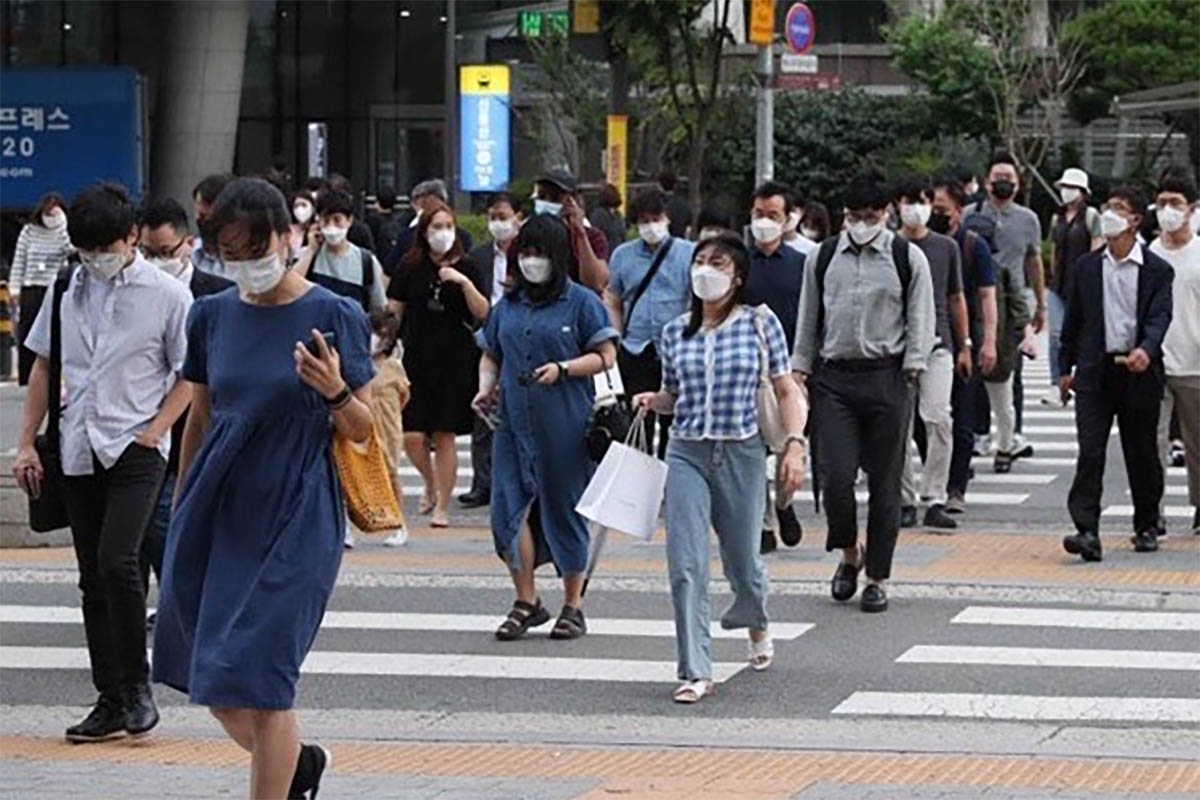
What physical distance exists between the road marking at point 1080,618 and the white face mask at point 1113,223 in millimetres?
2289

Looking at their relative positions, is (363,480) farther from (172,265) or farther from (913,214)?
(913,214)

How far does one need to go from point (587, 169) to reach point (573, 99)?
1.29 m

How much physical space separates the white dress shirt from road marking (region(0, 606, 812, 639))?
9.05 ft

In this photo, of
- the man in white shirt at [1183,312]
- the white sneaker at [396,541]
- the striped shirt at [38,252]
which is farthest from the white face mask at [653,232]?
the striped shirt at [38,252]

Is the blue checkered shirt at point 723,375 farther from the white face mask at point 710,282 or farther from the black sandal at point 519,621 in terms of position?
the black sandal at point 519,621

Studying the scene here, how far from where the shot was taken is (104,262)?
916 centimetres

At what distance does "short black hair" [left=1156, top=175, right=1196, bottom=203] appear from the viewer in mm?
14117

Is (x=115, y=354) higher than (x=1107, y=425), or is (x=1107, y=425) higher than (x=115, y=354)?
(x=115, y=354)

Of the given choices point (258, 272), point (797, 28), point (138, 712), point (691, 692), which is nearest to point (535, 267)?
point (691, 692)

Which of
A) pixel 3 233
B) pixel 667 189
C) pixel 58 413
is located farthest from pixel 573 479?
pixel 3 233

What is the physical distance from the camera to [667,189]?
71.7 ft

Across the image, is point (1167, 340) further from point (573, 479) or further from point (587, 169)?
point (587, 169)

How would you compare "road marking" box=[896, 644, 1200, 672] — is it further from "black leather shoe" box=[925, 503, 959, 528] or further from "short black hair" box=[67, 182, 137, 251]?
"black leather shoe" box=[925, 503, 959, 528]

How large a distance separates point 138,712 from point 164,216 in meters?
2.59
